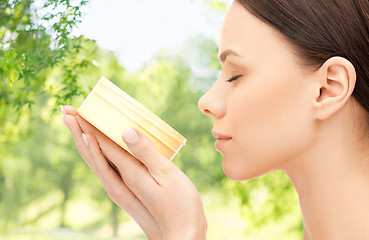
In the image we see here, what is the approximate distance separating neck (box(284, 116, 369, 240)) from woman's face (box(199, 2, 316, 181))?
0.04 metres

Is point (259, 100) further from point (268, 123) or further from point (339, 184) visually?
point (339, 184)

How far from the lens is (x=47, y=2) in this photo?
74.9 inches

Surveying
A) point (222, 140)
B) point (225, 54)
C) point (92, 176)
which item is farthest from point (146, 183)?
point (92, 176)

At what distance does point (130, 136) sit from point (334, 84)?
0.40 m

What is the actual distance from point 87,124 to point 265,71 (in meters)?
0.37

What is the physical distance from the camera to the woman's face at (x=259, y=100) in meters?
0.90

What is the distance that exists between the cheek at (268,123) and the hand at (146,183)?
138mm

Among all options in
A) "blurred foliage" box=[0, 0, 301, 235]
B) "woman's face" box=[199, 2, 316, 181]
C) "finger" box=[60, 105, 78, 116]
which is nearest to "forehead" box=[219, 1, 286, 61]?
"woman's face" box=[199, 2, 316, 181]

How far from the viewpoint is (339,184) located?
0.92 m

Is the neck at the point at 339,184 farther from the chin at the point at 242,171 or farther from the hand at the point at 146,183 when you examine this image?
the hand at the point at 146,183

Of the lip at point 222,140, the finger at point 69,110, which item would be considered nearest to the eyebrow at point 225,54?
the lip at point 222,140

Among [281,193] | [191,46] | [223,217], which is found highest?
[191,46]

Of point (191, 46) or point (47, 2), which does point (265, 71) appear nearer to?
point (47, 2)

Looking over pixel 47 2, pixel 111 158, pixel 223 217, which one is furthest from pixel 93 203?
pixel 111 158
